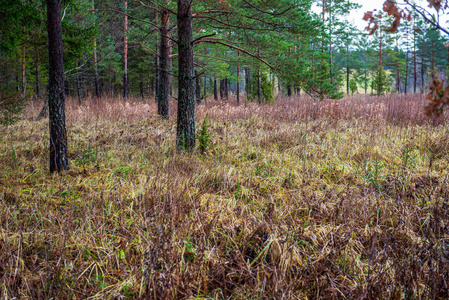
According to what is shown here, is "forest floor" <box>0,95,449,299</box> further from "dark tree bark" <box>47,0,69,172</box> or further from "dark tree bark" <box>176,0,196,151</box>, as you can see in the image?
"dark tree bark" <box>176,0,196,151</box>

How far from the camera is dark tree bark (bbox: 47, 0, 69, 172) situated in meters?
3.69

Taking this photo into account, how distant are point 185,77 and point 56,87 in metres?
2.06

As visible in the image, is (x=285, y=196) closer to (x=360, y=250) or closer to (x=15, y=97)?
(x=360, y=250)

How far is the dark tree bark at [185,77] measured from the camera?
4.85 metres

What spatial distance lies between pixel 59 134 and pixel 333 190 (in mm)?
3894

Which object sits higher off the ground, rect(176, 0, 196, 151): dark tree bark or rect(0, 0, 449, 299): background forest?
rect(176, 0, 196, 151): dark tree bark

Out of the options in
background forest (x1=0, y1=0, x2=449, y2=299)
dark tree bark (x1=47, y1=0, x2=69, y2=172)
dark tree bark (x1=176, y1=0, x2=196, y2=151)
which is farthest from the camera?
dark tree bark (x1=176, y1=0, x2=196, y2=151)

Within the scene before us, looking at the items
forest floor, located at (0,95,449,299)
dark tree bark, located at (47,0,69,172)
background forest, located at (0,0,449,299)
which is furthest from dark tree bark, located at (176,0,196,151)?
dark tree bark, located at (47,0,69,172)

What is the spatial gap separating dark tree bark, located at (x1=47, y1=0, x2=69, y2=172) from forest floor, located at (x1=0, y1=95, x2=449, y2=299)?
320mm

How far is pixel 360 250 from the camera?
2.34 m

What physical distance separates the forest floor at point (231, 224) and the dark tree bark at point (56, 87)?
Result: 1.05ft

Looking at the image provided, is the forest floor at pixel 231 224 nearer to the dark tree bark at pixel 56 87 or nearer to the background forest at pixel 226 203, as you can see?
the background forest at pixel 226 203

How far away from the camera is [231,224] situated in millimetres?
2650

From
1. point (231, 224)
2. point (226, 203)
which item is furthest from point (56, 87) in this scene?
point (231, 224)
